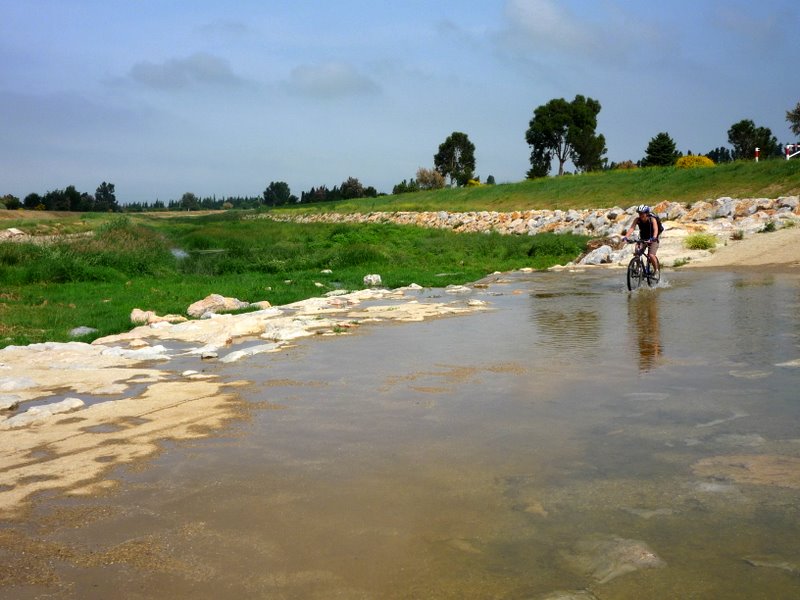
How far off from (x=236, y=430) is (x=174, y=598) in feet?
8.30

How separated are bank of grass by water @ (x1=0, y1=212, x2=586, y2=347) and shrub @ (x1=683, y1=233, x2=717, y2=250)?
405 centimetres

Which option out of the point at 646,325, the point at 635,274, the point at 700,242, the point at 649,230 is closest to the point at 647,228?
the point at 649,230

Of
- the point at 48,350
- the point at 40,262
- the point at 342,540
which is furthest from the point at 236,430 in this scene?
the point at 40,262

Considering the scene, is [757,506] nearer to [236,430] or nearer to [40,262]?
[236,430]

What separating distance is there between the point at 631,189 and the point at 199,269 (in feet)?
91.9

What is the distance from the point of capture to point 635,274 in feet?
49.2

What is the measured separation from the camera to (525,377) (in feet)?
23.4

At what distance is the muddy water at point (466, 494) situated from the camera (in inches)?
126

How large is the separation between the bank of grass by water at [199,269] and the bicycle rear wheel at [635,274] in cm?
505

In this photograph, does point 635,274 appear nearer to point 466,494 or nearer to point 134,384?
point 134,384

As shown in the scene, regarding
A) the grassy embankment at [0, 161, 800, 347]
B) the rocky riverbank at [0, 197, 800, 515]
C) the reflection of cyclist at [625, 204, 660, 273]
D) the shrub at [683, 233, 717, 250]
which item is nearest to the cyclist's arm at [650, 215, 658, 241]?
the reflection of cyclist at [625, 204, 660, 273]

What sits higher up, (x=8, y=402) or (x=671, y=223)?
(x=671, y=223)

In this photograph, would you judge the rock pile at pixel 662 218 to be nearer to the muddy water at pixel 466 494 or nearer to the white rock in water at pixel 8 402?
the muddy water at pixel 466 494

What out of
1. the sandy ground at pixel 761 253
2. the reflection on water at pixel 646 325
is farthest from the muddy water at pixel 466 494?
the sandy ground at pixel 761 253
